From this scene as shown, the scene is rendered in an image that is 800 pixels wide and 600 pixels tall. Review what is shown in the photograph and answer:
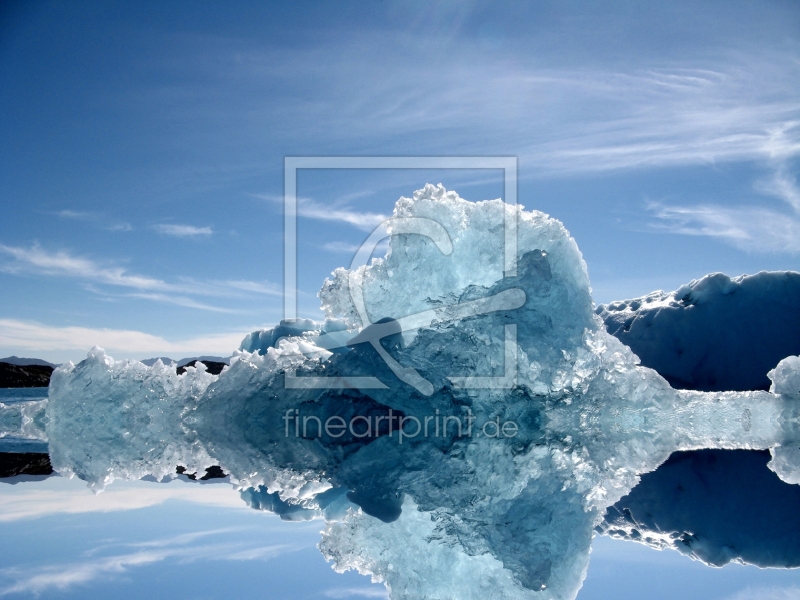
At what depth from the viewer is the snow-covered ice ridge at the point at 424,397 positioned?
238 inches

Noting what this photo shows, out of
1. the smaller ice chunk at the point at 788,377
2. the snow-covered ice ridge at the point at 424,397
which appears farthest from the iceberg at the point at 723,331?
the snow-covered ice ridge at the point at 424,397

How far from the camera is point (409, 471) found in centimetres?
590

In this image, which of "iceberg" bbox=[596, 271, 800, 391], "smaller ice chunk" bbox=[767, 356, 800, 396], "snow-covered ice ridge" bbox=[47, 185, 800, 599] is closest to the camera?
"snow-covered ice ridge" bbox=[47, 185, 800, 599]

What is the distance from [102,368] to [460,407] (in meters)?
4.65

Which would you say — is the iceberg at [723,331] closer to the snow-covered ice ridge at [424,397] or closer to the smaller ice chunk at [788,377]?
the smaller ice chunk at [788,377]

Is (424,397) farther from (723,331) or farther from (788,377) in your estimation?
(723,331)

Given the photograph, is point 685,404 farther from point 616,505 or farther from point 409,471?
point 409,471

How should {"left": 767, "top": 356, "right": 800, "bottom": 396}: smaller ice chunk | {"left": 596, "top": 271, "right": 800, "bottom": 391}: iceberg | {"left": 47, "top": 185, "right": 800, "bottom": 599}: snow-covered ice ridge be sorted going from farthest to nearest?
{"left": 596, "top": 271, "right": 800, "bottom": 391}: iceberg < {"left": 767, "top": 356, "right": 800, "bottom": 396}: smaller ice chunk < {"left": 47, "top": 185, "right": 800, "bottom": 599}: snow-covered ice ridge

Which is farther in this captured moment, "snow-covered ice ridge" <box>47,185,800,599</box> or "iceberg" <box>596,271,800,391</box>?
"iceberg" <box>596,271,800,391</box>

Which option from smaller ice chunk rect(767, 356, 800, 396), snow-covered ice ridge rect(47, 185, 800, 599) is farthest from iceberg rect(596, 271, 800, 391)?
snow-covered ice ridge rect(47, 185, 800, 599)

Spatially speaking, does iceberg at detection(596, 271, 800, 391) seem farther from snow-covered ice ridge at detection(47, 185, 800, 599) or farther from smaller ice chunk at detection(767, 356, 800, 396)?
snow-covered ice ridge at detection(47, 185, 800, 599)

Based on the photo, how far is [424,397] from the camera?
6.61m

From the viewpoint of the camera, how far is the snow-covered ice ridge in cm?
604

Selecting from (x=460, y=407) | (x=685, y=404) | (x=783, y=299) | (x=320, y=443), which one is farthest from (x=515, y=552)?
(x=783, y=299)
